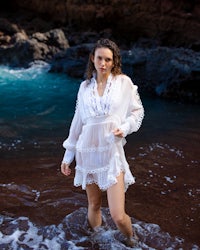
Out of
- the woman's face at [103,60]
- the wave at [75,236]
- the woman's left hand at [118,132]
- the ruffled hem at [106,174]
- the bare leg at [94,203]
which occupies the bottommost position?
the wave at [75,236]

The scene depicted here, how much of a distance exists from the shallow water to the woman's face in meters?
1.58

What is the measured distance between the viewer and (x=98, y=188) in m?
3.24

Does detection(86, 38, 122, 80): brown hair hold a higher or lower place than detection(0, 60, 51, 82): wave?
higher

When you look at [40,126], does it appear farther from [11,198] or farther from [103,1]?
[103,1]

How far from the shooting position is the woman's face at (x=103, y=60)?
3037mm

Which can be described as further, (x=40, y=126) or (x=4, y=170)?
(x=40, y=126)

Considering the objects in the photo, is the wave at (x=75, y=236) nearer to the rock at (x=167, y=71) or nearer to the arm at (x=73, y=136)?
the arm at (x=73, y=136)

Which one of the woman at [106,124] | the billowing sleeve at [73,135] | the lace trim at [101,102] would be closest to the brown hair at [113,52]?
the woman at [106,124]

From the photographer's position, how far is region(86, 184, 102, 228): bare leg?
10.6ft

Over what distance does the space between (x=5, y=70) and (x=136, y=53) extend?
522cm

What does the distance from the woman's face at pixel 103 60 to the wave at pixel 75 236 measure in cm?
157

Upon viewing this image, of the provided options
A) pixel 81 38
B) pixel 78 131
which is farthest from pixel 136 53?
pixel 78 131

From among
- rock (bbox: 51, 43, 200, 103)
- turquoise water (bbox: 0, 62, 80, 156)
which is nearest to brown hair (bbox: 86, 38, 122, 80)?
turquoise water (bbox: 0, 62, 80, 156)

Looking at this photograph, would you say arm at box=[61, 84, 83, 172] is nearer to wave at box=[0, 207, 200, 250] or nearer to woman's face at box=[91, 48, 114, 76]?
woman's face at box=[91, 48, 114, 76]
